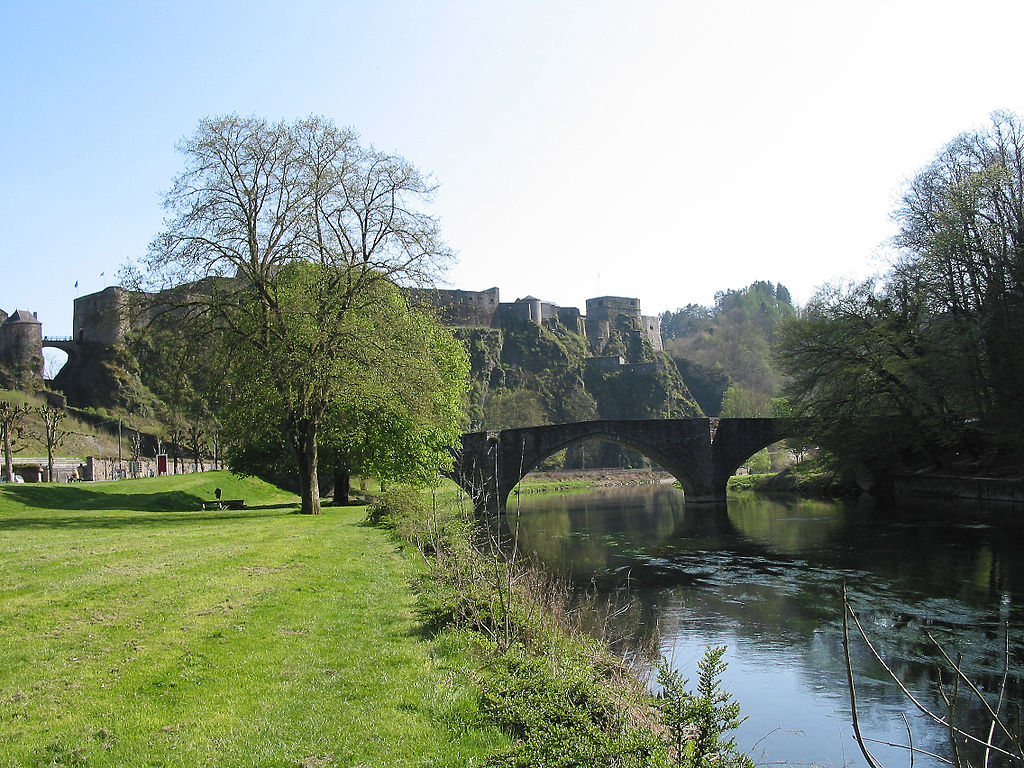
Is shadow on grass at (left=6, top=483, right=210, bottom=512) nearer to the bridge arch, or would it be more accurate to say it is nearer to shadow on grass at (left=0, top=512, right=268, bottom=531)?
shadow on grass at (left=0, top=512, right=268, bottom=531)

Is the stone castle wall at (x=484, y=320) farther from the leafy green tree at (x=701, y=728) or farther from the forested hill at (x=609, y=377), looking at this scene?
the leafy green tree at (x=701, y=728)

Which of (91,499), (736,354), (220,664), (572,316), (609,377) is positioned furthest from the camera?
(736,354)

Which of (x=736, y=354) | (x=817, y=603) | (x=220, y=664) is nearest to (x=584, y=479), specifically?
(x=817, y=603)

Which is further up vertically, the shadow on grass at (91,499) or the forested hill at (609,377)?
the forested hill at (609,377)

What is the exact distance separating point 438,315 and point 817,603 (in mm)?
19597

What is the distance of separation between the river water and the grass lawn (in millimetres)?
3367

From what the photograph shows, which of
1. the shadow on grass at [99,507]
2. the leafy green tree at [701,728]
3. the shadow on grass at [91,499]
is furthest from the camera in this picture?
the shadow on grass at [91,499]

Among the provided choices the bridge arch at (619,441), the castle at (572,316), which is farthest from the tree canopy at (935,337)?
the castle at (572,316)

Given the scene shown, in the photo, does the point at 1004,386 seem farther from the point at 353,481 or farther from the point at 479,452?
the point at 353,481

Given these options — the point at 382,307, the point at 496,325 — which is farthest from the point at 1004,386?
the point at 496,325

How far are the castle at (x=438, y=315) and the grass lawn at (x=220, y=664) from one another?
12625 millimetres

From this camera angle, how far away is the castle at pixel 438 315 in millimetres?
27062

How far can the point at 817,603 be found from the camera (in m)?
15.7

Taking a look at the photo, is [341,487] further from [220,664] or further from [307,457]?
[220,664]
